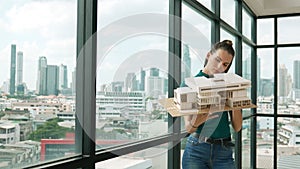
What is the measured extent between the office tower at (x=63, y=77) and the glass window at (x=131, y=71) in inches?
9.2

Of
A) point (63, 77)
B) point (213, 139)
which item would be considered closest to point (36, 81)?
point (63, 77)

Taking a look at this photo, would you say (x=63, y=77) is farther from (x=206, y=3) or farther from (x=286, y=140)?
(x=286, y=140)

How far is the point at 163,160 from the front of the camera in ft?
9.09

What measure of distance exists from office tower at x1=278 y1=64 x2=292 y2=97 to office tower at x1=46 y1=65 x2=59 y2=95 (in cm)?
463

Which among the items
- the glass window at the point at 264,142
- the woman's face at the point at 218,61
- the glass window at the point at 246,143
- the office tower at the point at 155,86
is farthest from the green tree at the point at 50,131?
the glass window at the point at 264,142

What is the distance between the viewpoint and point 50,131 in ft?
5.53

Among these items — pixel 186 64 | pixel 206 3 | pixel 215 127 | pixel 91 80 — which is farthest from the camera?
pixel 206 3

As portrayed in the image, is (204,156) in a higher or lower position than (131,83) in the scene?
lower

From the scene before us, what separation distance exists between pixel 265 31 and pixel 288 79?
0.80 meters

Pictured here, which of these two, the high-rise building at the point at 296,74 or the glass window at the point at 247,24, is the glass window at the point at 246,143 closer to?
the high-rise building at the point at 296,74

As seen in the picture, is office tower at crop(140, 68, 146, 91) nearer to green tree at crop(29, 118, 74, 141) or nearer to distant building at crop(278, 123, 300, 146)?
green tree at crop(29, 118, 74, 141)

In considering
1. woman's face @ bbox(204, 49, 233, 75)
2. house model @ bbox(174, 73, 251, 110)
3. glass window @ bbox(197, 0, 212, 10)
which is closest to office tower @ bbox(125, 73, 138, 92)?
house model @ bbox(174, 73, 251, 110)

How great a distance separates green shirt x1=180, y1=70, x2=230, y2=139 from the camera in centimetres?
232

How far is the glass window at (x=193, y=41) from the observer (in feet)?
9.80
